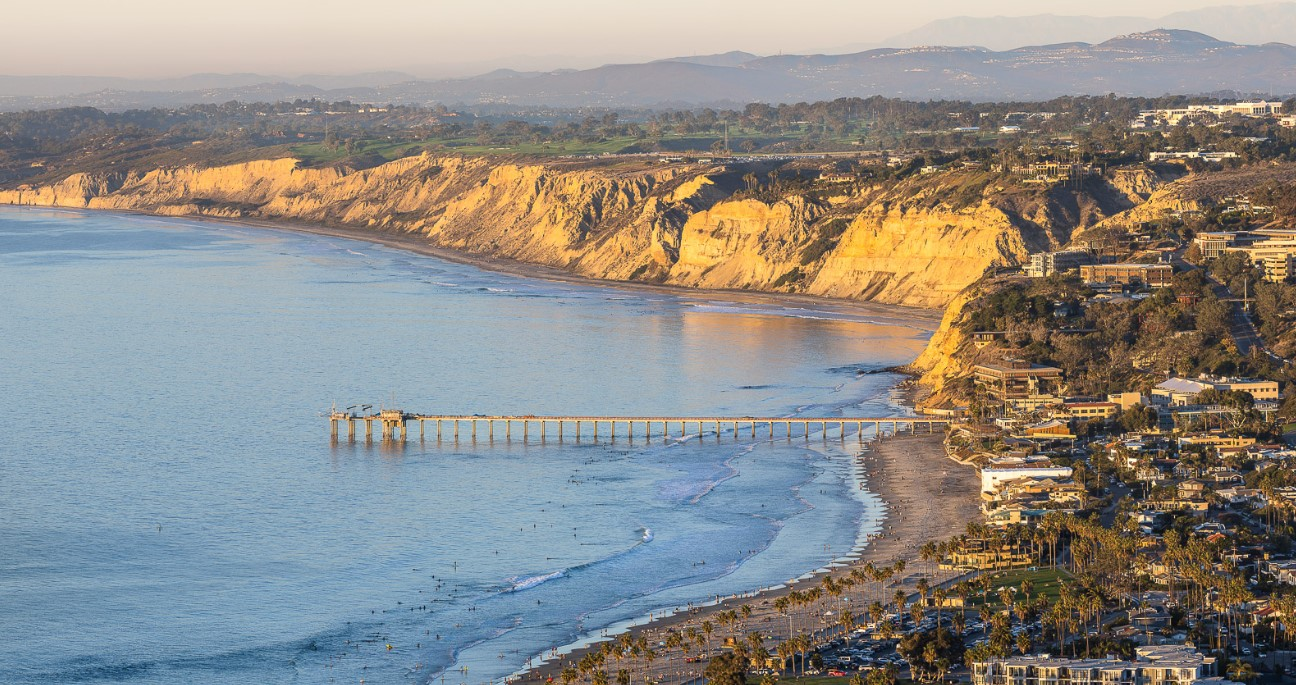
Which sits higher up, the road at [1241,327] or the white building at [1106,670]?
the road at [1241,327]

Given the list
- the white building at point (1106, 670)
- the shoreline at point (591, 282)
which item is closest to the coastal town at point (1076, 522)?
the white building at point (1106, 670)

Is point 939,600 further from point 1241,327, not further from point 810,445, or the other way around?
point 1241,327

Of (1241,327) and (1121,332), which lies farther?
(1241,327)

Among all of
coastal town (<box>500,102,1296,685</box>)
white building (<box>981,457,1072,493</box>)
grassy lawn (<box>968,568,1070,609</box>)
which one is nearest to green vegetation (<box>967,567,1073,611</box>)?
grassy lawn (<box>968,568,1070,609</box>)

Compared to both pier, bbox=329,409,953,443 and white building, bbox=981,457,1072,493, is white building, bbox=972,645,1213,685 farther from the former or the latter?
pier, bbox=329,409,953,443

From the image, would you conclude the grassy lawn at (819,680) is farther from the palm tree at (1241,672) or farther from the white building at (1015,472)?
the white building at (1015,472)

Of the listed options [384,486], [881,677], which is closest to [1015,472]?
[384,486]

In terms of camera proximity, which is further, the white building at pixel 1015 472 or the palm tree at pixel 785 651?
the white building at pixel 1015 472

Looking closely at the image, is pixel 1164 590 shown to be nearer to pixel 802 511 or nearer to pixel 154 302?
pixel 802 511

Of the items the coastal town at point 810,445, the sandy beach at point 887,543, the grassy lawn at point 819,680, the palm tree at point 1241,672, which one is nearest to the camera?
the palm tree at point 1241,672
